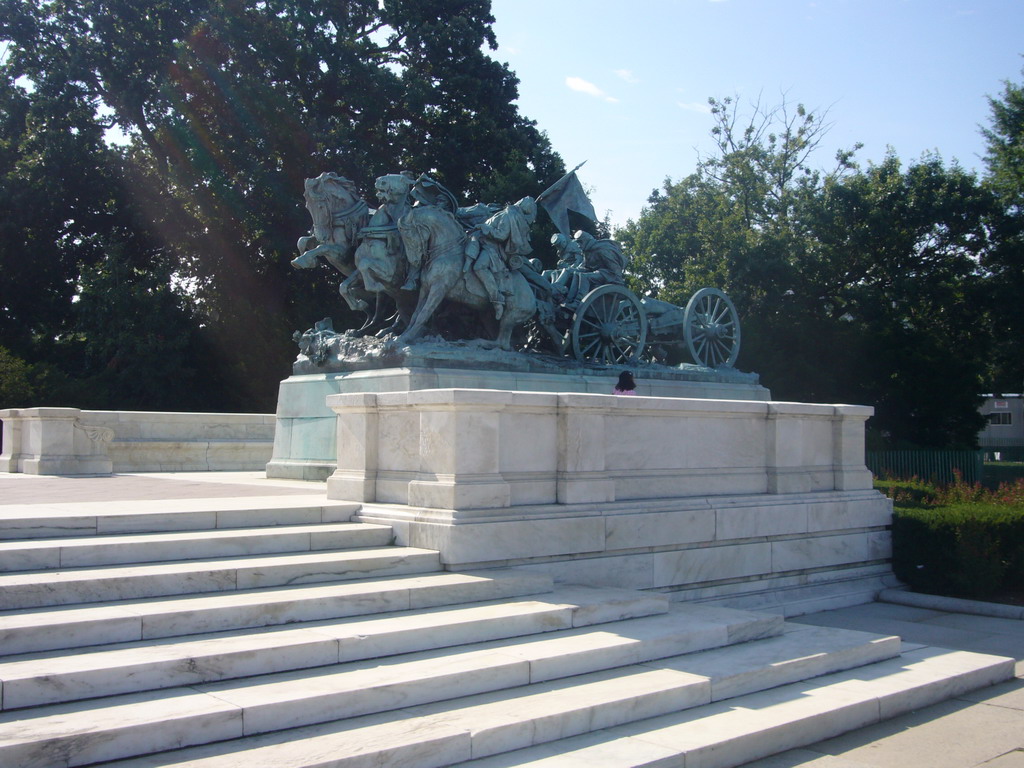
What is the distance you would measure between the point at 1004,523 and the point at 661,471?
4.90 m

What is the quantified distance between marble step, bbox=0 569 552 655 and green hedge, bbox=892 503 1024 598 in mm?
6078

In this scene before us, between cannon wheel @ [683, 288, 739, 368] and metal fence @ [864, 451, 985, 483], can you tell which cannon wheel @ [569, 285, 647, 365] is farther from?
metal fence @ [864, 451, 985, 483]

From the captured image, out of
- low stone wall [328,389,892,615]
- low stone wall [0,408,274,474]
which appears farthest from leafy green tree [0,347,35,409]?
low stone wall [328,389,892,615]

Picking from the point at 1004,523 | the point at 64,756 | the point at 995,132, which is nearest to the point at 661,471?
the point at 1004,523

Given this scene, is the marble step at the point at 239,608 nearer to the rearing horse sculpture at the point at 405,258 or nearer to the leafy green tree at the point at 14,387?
the rearing horse sculpture at the point at 405,258

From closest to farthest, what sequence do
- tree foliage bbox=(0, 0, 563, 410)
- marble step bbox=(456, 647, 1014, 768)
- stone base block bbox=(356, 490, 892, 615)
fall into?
marble step bbox=(456, 647, 1014, 768)
stone base block bbox=(356, 490, 892, 615)
tree foliage bbox=(0, 0, 563, 410)

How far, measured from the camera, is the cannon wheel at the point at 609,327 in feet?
47.9

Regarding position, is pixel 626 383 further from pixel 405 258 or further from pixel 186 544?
pixel 186 544

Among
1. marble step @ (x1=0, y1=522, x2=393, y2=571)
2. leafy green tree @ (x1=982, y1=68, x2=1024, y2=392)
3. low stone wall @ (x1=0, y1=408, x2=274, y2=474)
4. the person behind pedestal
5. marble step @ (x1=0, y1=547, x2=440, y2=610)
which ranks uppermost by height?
leafy green tree @ (x1=982, y1=68, x2=1024, y2=392)

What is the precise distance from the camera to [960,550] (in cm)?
1141

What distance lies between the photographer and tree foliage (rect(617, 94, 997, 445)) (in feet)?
107

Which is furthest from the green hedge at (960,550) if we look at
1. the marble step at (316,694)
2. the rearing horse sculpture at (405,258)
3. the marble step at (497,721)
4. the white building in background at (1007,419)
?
the white building in background at (1007,419)

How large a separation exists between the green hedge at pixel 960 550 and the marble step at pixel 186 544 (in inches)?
269

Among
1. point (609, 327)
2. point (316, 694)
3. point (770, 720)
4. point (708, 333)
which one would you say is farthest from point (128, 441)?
point (770, 720)
